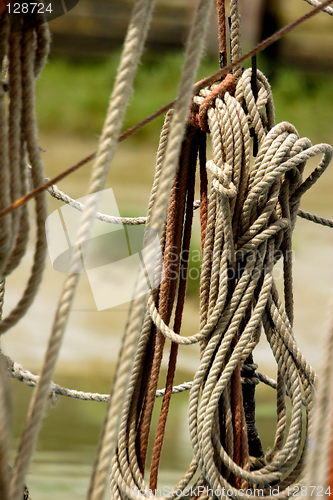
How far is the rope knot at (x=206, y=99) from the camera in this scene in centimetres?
84

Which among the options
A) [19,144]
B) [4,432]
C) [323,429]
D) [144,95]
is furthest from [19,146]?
[144,95]

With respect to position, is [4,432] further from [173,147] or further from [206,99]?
[206,99]

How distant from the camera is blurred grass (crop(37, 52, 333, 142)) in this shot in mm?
5949

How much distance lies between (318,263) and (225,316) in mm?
3521

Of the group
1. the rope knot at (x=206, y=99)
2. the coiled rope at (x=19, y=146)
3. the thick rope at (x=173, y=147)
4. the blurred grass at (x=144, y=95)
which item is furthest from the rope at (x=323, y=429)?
the blurred grass at (x=144, y=95)

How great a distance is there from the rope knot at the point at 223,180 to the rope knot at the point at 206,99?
87 mm

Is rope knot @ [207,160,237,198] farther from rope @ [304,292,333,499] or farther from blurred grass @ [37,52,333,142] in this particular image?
blurred grass @ [37,52,333,142]

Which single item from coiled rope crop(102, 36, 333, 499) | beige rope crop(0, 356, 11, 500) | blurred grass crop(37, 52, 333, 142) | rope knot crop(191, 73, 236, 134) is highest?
blurred grass crop(37, 52, 333, 142)

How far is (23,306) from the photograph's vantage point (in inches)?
20.8

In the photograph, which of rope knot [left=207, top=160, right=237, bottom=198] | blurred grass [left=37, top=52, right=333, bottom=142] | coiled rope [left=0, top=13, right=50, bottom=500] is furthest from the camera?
blurred grass [left=37, top=52, right=333, bottom=142]

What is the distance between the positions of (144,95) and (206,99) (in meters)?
5.66

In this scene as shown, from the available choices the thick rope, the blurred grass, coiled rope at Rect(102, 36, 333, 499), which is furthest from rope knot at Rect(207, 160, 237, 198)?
the blurred grass

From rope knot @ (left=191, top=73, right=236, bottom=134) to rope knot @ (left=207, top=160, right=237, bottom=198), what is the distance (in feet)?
0.29

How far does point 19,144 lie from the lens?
1.73ft
